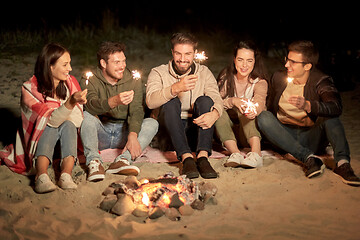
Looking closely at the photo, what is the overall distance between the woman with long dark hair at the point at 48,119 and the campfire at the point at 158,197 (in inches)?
18.8

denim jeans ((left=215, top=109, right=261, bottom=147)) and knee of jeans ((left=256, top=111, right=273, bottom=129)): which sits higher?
knee of jeans ((left=256, top=111, right=273, bottom=129))

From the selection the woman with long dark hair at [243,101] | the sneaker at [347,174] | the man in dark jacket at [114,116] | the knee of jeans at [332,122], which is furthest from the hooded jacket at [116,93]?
the sneaker at [347,174]

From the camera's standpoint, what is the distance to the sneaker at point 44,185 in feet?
11.7

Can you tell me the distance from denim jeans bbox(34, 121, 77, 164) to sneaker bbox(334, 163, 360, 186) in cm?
247

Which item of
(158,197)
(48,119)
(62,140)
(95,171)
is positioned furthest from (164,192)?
(48,119)

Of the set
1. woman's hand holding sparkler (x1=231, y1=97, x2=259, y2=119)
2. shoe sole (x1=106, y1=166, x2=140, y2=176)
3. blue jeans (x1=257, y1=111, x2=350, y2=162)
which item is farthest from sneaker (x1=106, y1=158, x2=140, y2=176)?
blue jeans (x1=257, y1=111, x2=350, y2=162)

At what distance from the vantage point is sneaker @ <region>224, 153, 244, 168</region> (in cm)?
410

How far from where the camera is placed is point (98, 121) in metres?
4.29

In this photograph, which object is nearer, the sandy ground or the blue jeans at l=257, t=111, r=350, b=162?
the sandy ground

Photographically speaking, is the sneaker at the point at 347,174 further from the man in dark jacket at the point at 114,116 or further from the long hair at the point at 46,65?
the long hair at the point at 46,65

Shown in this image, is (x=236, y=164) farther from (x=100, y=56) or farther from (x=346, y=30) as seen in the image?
(x=346, y=30)

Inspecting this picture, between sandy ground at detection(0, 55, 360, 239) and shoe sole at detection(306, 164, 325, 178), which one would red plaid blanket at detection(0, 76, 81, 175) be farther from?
shoe sole at detection(306, 164, 325, 178)

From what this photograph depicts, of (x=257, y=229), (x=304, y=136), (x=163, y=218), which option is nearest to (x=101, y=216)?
(x=163, y=218)

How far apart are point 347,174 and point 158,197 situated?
1763 mm
